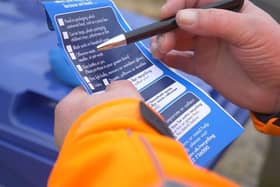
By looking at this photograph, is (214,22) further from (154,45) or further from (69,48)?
(69,48)

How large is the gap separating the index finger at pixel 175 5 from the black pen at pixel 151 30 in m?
0.02

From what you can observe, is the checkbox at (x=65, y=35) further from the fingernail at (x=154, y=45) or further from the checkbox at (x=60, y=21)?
the fingernail at (x=154, y=45)

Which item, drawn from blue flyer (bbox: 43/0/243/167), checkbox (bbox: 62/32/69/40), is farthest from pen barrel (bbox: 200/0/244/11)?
checkbox (bbox: 62/32/69/40)

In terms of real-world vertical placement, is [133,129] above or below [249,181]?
above

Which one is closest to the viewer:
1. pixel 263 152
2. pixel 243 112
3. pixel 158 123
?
pixel 158 123

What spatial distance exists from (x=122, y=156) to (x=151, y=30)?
0.93ft

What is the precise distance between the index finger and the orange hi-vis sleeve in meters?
0.26

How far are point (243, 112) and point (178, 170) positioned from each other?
1.95ft

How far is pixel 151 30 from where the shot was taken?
62 centimetres

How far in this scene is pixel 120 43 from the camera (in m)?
0.59

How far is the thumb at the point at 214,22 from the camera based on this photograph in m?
0.64

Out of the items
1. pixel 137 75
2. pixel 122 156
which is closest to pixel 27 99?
pixel 137 75

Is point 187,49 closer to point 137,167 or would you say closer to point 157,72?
point 157,72

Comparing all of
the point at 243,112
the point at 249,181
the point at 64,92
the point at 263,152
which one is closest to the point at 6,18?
the point at 64,92
